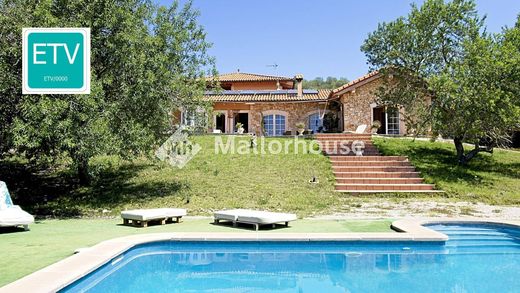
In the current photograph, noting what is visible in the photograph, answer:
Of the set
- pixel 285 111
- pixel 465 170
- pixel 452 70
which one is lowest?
pixel 465 170

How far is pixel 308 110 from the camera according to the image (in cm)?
2956

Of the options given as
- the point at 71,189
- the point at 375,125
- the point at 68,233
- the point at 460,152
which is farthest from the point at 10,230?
the point at 375,125

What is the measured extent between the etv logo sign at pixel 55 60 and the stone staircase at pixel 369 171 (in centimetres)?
1162

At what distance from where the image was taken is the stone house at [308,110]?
2708cm

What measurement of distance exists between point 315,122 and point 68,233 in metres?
22.0

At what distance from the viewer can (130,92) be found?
12.9m

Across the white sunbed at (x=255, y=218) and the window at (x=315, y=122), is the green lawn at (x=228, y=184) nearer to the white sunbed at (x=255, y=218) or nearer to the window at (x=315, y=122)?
the white sunbed at (x=255, y=218)

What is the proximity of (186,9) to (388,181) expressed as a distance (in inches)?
388

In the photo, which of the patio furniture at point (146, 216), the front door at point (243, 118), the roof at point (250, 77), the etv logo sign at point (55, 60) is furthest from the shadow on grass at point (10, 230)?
the roof at point (250, 77)

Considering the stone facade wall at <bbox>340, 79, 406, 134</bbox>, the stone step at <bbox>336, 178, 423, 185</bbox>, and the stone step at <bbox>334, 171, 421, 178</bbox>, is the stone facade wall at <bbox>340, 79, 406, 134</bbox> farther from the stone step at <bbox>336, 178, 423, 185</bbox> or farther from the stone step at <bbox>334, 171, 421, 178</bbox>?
the stone step at <bbox>336, 178, 423, 185</bbox>

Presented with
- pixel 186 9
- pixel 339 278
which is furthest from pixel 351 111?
pixel 339 278

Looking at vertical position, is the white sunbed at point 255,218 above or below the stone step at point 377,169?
below

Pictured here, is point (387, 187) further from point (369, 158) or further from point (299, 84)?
point (299, 84)

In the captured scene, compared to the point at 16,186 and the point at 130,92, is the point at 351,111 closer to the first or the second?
the point at 130,92
